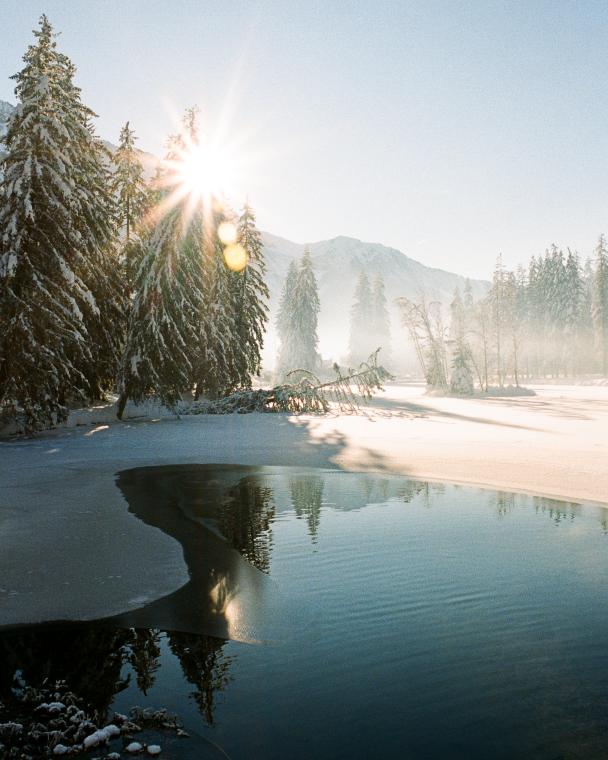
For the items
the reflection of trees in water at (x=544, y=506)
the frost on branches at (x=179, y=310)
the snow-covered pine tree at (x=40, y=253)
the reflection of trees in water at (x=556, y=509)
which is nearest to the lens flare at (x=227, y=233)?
the frost on branches at (x=179, y=310)

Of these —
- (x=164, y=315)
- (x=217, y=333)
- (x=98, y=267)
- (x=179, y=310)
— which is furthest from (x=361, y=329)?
(x=98, y=267)

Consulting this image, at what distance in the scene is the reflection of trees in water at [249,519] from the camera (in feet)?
24.1

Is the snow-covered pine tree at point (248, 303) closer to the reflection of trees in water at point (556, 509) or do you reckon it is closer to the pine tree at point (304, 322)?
the reflection of trees in water at point (556, 509)

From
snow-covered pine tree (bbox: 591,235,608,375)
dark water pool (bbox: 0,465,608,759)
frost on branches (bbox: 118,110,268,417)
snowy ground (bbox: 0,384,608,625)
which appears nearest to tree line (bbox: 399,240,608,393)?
snow-covered pine tree (bbox: 591,235,608,375)

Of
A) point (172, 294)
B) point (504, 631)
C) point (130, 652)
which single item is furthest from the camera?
point (172, 294)

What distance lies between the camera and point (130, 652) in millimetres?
4652

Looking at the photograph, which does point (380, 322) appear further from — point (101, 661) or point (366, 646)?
point (101, 661)

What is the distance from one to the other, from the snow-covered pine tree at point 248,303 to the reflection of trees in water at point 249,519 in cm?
2187

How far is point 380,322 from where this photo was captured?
3558 inches

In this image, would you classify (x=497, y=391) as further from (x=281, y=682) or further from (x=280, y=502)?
(x=281, y=682)

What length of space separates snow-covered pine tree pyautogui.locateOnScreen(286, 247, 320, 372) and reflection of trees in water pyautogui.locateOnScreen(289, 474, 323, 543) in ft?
187

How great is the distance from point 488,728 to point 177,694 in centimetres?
209

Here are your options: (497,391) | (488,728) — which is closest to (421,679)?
(488,728)

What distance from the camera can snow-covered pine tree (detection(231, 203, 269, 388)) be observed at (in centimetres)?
3356
